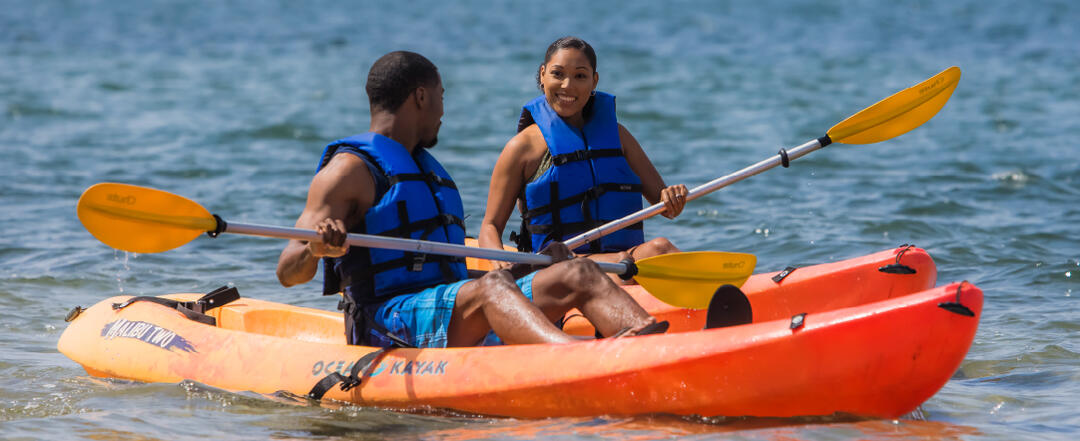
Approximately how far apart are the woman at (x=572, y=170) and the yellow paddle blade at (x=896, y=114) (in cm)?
94

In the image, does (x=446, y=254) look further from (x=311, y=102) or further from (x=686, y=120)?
(x=311, y=102)

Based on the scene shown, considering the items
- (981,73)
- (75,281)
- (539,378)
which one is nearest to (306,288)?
(75,281)

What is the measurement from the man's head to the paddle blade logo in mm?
1232

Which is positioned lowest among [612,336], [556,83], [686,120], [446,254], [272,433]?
[272,433]

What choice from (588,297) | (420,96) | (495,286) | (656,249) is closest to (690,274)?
(656,249)

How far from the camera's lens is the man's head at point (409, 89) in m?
4.22

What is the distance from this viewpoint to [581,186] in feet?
17.1

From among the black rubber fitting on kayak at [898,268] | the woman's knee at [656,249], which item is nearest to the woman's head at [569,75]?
the woman's knee at [656,249]

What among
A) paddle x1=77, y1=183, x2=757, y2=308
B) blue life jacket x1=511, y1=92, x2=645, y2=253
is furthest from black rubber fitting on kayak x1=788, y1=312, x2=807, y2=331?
blue life jacket x1=511, y1=92, x2=645, y2=253

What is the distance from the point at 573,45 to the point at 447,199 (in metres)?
1.05

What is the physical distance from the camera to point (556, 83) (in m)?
5.11

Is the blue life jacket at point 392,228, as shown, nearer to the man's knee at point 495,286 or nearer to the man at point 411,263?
the man at point 411,263

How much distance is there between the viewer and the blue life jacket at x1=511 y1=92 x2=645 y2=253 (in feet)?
16.9

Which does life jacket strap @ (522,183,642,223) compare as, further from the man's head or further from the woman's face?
the man's head
